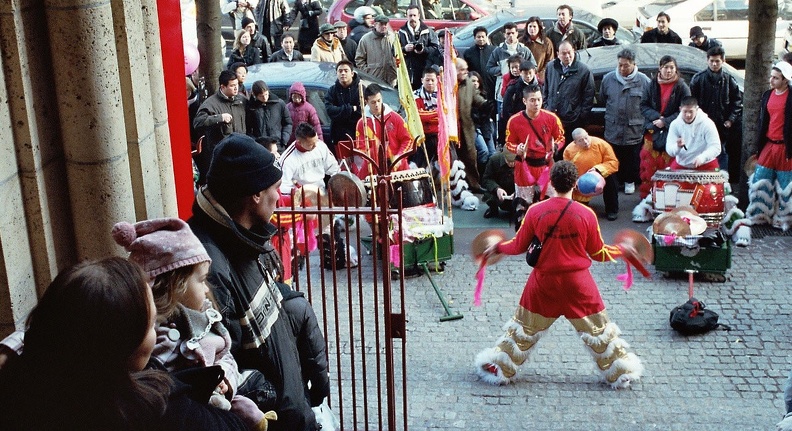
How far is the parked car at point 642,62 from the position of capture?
12914mm

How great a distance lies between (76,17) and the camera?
14.3 feet

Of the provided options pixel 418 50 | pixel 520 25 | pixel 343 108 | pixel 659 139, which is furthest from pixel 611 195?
pixel 520 25

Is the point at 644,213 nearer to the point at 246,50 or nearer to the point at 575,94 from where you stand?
the point at 575,94

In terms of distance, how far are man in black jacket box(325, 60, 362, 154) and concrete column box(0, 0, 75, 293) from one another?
8.17 m

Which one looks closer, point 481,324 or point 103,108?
point 103,108

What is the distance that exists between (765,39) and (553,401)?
629 cm

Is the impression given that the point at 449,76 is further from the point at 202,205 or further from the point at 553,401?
the point at 202,205

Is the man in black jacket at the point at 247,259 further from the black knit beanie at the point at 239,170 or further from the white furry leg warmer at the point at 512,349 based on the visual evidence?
the white furry leg warmer at the point at 512,349

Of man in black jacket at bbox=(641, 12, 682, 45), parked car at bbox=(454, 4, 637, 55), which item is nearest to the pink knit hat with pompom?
parked car at bbox=(454, 4, 637, 55)

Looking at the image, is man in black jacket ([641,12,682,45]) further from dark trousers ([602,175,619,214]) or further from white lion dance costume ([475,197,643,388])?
white lion dance costume ([475,197,643,388])

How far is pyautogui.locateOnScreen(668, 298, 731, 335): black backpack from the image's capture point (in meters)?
8.54

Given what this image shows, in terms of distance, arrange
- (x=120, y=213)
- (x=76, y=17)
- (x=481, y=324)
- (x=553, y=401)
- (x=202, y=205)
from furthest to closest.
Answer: (x=481, y=324)
(x=553, y=401)
(x=120, y=213)
(x=76, y=17)
(x=202, y=205)

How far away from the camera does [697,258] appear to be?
384 inches

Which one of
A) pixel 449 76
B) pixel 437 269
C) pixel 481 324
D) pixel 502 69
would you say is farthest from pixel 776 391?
pixel 502 69
